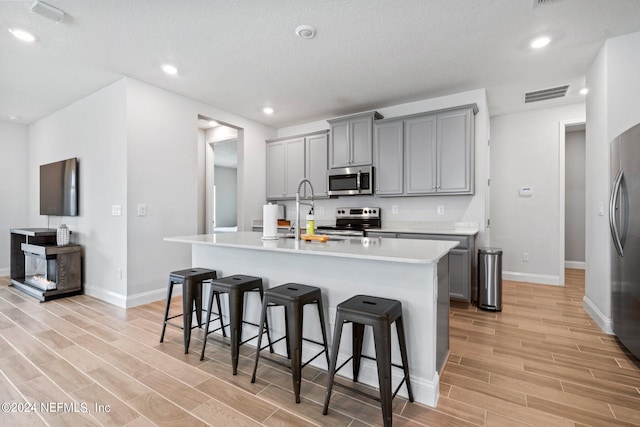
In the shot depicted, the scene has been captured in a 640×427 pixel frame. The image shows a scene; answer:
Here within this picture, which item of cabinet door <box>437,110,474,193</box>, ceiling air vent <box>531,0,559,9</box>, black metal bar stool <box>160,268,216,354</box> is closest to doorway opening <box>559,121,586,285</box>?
cabinet door <box>437,110,474,193</box>

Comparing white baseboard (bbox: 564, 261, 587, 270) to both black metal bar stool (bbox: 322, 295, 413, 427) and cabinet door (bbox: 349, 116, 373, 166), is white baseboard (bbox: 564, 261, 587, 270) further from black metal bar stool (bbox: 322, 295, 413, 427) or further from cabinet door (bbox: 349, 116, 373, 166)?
black metal bar stool (bbox: 322, 295, 413, 427)

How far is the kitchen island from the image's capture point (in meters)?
1.78

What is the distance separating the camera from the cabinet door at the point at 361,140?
441cm

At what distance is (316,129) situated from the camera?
5367 mm

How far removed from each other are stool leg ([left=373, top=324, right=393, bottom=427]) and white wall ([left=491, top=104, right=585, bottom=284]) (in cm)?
423

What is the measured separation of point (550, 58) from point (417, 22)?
1.65 metres

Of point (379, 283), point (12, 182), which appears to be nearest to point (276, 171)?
point (379, 283)

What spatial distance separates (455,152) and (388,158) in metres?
0.87

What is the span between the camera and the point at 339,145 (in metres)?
4.68

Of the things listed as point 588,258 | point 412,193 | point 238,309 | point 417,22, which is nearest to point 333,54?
point 417,22

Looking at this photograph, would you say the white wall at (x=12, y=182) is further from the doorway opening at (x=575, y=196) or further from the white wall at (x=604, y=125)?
the doorway opening at (x=575, y=196)

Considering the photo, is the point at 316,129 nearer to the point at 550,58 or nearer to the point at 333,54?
the point at 333,54

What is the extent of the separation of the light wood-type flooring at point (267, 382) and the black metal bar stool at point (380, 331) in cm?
19

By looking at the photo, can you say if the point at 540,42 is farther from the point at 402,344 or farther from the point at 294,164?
the point at 294,164
